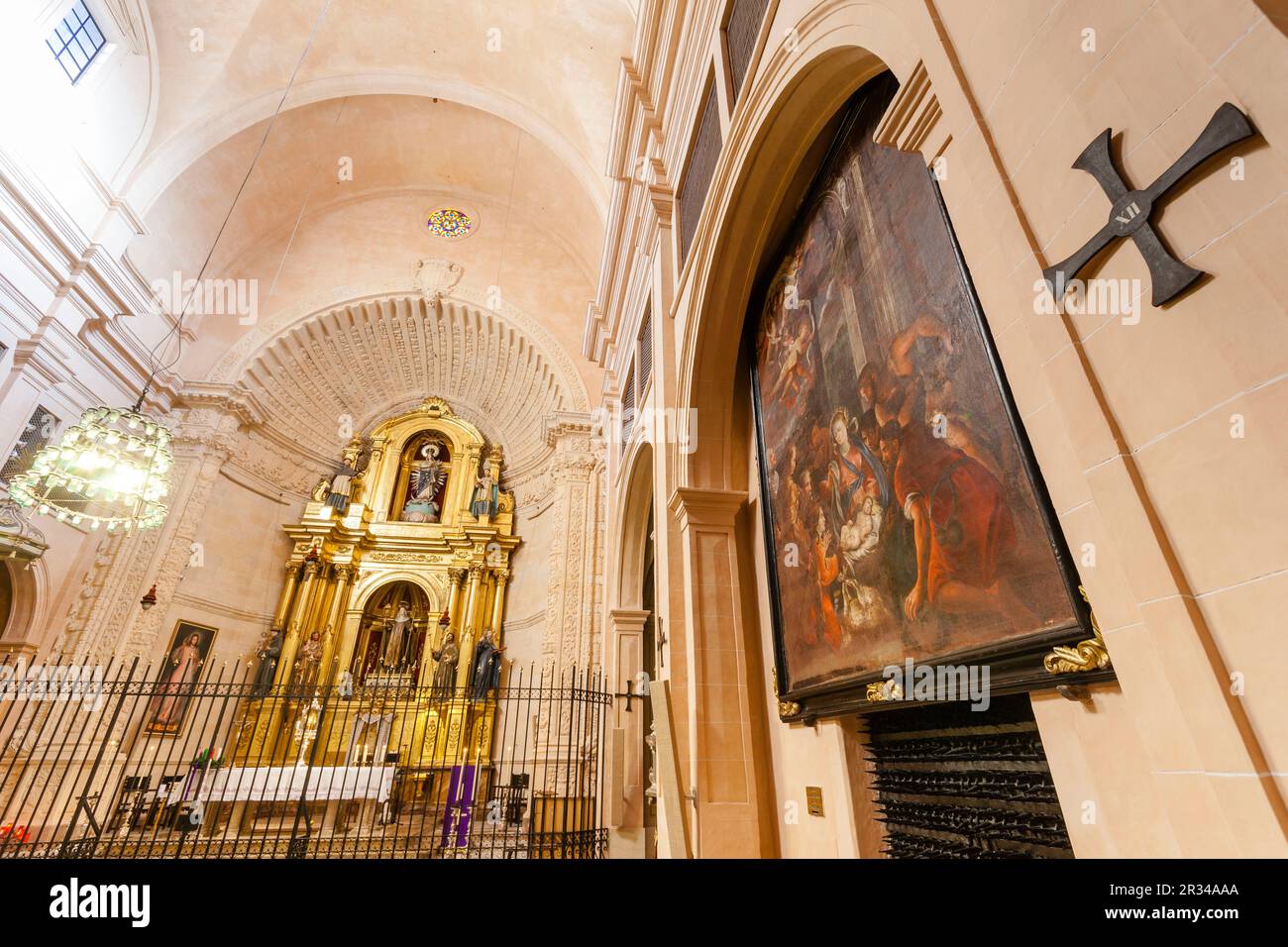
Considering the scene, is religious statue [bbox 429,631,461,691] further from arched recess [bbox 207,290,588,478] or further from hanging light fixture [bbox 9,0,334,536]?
hanging light fixture [bbox 9,0,334,536]

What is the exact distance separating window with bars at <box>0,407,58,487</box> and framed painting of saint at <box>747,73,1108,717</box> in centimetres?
974

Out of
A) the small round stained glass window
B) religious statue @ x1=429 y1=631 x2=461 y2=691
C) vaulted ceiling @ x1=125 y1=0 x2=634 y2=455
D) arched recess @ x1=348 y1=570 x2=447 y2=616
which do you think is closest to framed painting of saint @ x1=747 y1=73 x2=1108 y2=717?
vaulted ceiling @ x1=125 y1=0 x2=634 y2=455

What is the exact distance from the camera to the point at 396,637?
1255 cm

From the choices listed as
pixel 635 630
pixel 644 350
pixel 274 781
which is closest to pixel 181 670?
pixel 274 781

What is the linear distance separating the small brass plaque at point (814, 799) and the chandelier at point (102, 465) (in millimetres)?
7556

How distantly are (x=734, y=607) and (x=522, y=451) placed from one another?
35.7 feet

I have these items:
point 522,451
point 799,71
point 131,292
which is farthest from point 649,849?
point 131,292

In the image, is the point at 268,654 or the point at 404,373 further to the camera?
the point at 404,373

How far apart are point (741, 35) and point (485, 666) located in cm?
1064

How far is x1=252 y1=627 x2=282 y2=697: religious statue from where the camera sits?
36.0 feet

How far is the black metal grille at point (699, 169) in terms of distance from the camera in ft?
16.4

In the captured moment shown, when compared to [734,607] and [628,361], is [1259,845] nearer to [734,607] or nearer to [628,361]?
[734,607]

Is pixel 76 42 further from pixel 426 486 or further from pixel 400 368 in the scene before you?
pixel 426 486

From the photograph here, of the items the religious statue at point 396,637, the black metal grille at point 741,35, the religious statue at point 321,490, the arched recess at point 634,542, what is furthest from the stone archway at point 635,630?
the religious statue at point 321,490
